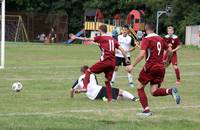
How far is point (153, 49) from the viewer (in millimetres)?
12156

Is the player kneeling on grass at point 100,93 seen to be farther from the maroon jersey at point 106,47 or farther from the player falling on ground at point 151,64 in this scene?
the player falling on ground at point 151,64

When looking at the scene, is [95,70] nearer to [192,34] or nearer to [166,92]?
[166,92]

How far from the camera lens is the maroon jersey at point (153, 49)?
12.1m

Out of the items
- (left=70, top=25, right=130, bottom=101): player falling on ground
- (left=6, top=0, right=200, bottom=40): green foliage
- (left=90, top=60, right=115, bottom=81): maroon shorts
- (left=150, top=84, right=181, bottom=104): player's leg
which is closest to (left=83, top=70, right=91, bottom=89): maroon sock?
(left=70, top=25, right=130, bottom=101): player falling on ground

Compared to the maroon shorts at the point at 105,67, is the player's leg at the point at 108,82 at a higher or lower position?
lower

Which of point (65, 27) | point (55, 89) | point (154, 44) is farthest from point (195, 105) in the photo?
point (65, 27)

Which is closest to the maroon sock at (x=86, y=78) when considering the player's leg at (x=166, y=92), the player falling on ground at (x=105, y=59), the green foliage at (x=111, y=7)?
the player falling on ground at (x=105, y=59)

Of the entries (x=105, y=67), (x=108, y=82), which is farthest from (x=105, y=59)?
(x=108, y=82)

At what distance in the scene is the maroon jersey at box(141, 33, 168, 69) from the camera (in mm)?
12086

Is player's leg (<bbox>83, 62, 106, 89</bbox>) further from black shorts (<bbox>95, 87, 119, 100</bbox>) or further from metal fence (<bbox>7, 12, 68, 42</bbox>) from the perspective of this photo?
metal fence (<bbox>7, 12, 68, 42</bbox>)

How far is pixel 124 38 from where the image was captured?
19.4 meters

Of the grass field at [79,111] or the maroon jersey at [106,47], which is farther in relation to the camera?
the maroon jersey at [106,47]

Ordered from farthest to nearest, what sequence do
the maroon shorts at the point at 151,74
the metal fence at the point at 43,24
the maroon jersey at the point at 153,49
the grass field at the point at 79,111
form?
1. the metal fence at the point at 43,24
2. the maroon shorts at the point at 151,74
3. the maroon jersey at the point at 153,49
4. the grass field at the point at 79,111

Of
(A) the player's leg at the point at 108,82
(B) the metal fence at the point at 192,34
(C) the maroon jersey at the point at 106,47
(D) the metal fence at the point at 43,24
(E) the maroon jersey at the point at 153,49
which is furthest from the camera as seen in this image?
(D) the metal fence at the point at 43,24
